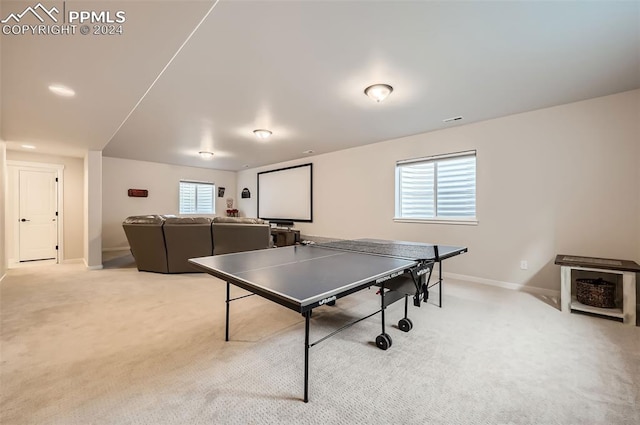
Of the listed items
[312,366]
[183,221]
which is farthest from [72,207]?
[312,366]

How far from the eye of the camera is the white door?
5.35 m

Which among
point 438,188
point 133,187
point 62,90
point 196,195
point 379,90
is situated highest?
point 379,90

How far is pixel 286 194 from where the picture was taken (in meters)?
7.57

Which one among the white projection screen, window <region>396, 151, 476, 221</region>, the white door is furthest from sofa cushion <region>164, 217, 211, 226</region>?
window <region>396, 151, 476, 221</region>

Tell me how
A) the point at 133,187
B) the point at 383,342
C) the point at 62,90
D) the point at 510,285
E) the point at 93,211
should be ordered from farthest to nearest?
the point at 133,187
the point at 93,211
the point at 510,285
the point at 62,90
the point at 383,342

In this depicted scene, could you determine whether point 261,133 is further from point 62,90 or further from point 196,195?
point 196,195

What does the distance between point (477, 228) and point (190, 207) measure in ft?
25.6

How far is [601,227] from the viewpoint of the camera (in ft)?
10.5

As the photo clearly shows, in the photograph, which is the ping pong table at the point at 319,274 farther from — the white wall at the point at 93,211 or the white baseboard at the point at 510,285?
the white wall at the point at 93,211

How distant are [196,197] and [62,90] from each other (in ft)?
20.1

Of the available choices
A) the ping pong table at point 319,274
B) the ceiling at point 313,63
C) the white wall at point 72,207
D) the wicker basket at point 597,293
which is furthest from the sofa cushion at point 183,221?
the wicker basket at point 597,293

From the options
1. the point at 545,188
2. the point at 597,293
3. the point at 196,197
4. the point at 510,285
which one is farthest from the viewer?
the point at 196,197

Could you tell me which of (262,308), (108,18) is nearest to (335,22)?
(108,18)

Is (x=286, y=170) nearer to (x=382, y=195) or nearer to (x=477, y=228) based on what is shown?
(x=382, y=195)
